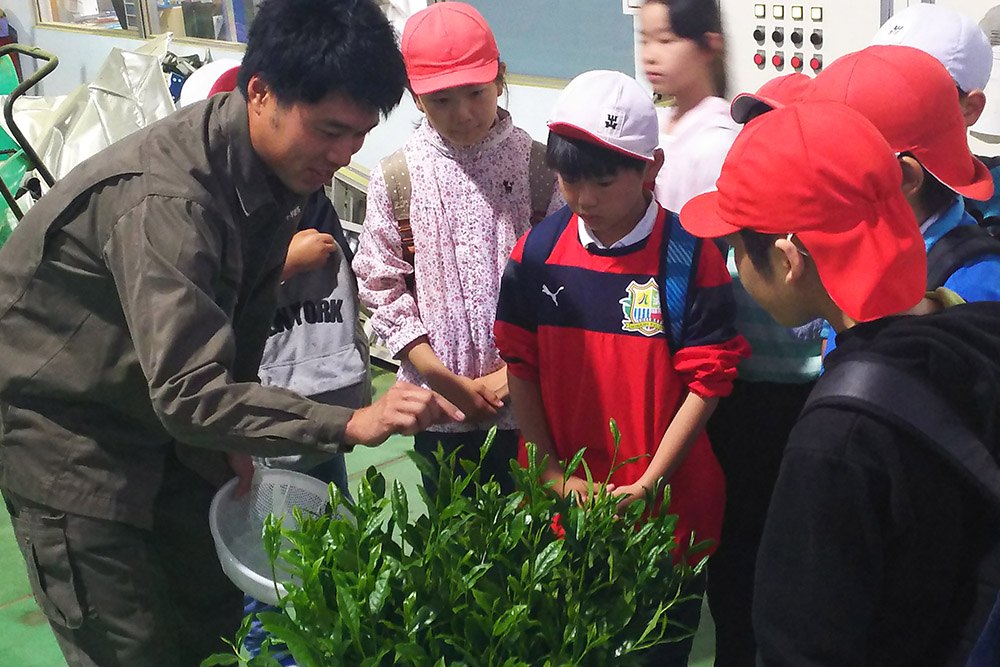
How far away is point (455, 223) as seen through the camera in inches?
87.7

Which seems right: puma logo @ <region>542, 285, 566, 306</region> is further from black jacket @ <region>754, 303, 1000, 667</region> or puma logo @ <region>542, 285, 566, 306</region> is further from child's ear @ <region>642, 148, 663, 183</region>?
black jacket @ <region>754, 303, 1000, 667</region>

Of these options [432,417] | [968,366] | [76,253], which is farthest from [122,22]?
[968,366]

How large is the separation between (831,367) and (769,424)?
3.01ft

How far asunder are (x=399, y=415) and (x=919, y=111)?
2.97 feet

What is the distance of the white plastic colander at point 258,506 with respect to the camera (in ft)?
5.15

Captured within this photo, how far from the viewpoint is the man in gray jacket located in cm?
143

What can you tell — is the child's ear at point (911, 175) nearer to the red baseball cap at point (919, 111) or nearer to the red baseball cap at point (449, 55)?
the red baseball cap at point (919, 111)

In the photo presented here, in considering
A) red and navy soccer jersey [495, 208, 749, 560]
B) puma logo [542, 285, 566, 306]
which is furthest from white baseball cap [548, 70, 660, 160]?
puma logo [542, 285, 566, 306]

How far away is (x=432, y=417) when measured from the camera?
141 centimetres

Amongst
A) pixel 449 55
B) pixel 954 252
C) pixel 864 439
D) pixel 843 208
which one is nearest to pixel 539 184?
pixel 449 55

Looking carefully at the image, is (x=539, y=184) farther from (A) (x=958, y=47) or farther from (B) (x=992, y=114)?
(B) (x=992, y=114)

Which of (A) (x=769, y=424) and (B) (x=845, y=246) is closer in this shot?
(B) (x=845, y=246)

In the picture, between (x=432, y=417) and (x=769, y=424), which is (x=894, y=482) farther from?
(x=769, y=424)

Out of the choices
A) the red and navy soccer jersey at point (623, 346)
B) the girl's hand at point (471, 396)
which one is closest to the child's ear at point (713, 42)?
the red and navy soccer jersey at point (623, 346)
